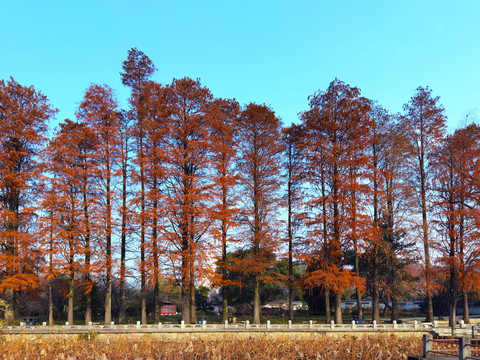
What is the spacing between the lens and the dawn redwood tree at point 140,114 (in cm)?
3338

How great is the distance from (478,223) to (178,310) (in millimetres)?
45084

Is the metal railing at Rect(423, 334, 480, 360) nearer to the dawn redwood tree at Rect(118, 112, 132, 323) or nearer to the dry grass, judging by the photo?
the dry grass

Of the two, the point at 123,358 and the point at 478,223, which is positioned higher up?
the point at 478,223

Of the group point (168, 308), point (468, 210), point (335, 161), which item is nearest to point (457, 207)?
point (468, 210)

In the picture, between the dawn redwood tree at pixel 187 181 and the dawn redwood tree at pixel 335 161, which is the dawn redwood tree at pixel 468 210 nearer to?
the dawn redwood tree at pixel 335 161

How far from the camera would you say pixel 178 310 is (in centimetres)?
6431

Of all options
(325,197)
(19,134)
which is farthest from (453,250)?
(19,134)

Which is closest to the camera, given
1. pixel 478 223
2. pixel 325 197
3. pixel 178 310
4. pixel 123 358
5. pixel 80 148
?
pixel 123 358

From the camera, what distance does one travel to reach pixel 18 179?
1316 inches

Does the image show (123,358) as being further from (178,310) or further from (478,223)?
(178,310)

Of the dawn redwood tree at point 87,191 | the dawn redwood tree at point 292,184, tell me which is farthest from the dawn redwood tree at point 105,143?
the dawn redwood tree at point 292,184

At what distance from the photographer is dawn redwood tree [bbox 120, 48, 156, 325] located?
33.4 m

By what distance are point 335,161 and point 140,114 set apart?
1604cm

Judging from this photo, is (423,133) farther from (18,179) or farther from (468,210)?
(18,179)
